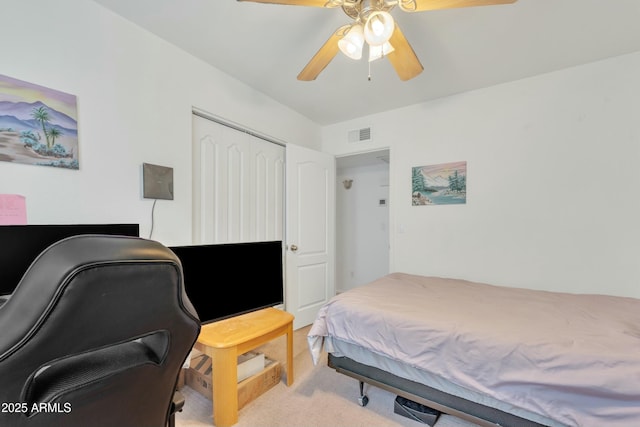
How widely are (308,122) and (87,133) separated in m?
2.35

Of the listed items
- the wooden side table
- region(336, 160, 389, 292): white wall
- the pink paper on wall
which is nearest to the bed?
the wooden side table

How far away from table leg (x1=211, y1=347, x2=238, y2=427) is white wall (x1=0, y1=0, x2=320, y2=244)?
94 centimetres

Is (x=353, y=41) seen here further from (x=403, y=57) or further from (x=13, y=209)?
(x=13, y=209)

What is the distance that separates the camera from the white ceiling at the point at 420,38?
1680 millimetres

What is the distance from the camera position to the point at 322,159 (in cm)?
337

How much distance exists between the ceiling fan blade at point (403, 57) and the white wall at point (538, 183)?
50.5 inches

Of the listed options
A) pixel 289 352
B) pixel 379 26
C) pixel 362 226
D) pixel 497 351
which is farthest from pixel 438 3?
pixel 362 226

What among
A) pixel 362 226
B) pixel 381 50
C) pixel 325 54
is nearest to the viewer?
pixel 381 50

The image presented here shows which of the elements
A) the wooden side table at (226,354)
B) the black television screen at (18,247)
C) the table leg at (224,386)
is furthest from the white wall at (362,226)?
the black television screen at (18,247)

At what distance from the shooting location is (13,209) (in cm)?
134

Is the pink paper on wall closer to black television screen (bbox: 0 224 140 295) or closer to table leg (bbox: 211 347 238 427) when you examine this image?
black television screen (bbox: 0 224 140 295)

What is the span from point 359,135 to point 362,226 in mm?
1652

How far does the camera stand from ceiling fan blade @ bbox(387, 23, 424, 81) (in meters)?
1.52

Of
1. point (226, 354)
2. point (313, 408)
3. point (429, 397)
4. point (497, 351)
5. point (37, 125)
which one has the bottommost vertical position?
point (313, 408)
